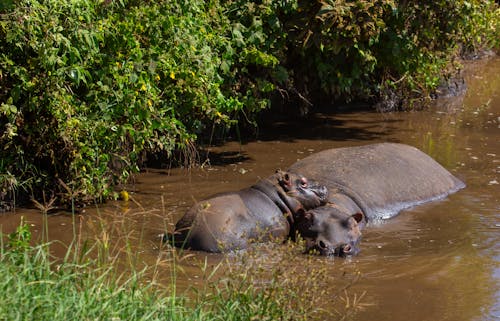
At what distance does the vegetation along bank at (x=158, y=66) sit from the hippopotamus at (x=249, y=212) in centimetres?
115

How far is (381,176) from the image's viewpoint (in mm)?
9469

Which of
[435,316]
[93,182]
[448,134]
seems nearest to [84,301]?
[435,316]

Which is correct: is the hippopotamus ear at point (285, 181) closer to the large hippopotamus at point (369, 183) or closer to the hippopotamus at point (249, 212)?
the hippopotamus at point (249, 212)

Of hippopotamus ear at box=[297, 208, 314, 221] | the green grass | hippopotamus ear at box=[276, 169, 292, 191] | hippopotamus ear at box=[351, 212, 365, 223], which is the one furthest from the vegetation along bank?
the green grass

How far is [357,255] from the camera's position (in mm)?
7770

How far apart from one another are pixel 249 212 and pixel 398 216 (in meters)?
1.68

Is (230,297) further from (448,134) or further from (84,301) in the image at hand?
(448,134)

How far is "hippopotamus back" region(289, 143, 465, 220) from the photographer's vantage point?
9.12m

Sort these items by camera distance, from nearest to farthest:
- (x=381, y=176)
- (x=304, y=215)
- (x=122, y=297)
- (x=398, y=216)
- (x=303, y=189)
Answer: (x=122, y=297) < (x=304, y=215) < (x=303, y=189) < (x=398, y=216) < (x=381, y=176)

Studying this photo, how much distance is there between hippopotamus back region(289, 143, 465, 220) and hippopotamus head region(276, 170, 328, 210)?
227 mm

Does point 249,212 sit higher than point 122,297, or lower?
lower

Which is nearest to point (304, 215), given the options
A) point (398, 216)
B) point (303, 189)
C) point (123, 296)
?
point (303, 189)

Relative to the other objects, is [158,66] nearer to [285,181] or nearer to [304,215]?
[285,181]

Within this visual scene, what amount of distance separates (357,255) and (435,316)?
1.51 meters
